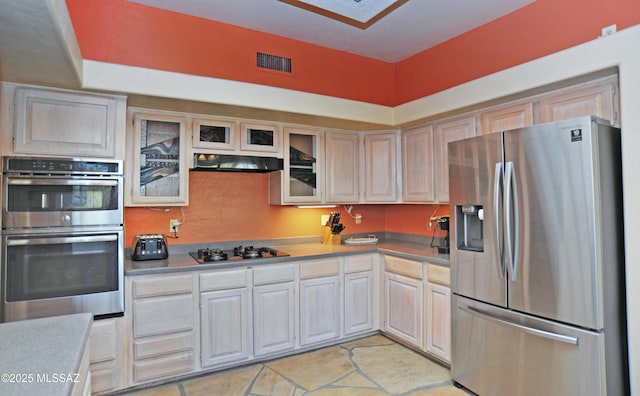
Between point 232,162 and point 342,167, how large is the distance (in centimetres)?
123

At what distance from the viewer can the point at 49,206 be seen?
2383 millimetres

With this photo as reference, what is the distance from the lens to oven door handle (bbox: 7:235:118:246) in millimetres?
2283

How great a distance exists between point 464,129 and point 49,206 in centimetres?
324

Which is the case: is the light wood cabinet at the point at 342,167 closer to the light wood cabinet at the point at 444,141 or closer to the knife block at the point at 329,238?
the knife block at the point at 329,238

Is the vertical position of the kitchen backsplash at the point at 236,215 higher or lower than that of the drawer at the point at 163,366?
higher

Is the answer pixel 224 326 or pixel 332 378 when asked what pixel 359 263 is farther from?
pixel 224 326

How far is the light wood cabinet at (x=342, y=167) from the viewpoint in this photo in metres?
3.78

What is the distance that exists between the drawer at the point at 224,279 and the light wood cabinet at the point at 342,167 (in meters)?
1.23

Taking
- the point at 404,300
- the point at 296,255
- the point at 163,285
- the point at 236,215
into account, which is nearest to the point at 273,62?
the point at 236,215

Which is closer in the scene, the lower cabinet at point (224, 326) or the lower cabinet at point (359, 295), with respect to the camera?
the lower cabinet at point (224, 326)

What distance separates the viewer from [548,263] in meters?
2.06

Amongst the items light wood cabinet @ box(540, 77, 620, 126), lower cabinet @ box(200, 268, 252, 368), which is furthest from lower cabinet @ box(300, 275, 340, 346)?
light wood cabinet @ box(540, 77, 620, 126)

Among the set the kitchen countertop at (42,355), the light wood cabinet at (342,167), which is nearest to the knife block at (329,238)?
the light wood cabinet at (342,167)

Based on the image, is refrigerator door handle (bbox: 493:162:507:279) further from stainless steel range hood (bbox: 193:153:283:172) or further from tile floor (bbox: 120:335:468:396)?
stainless steel range hood (bbox: 193:153:283:172)
